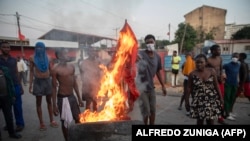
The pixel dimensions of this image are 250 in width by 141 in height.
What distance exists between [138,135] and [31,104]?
626 centimetres

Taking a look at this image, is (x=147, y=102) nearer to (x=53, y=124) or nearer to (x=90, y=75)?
(x=90, y=75)

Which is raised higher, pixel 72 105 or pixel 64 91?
pixel 64 91

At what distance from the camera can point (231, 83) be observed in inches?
216

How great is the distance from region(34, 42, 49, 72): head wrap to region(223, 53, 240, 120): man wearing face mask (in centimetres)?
450

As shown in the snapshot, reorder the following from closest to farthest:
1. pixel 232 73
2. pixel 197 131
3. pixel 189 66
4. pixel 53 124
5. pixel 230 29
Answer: pixel 197 131 < pixel 53 124 < pixel 232 73 < pixel 189 66 < pixel 230 29

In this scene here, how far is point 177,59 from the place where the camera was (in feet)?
34.4

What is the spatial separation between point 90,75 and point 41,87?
116 centimetres

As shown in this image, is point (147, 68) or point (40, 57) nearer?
point (147, 68)

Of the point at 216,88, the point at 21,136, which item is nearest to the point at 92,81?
the point at 21,136

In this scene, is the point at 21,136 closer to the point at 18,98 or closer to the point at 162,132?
the point at 18,98

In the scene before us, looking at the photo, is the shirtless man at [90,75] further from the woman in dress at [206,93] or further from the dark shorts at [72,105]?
the woman in dress at [206,93]

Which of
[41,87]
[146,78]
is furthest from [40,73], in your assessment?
[146,78]

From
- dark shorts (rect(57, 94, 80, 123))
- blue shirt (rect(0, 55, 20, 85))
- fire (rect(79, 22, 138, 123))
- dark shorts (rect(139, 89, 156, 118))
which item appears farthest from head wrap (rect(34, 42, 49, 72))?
dark shorts (rect(139, 89, 156, 118))

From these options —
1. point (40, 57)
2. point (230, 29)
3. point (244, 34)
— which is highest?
point (230, 29)
